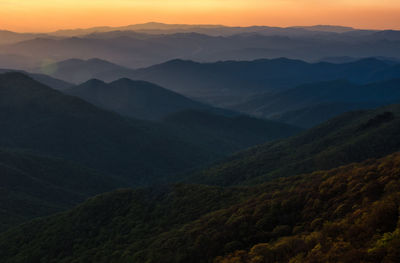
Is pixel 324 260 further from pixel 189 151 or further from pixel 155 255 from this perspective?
pixel 189 151

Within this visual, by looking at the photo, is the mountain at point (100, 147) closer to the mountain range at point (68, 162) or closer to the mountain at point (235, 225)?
the mountain range at point (68, 162)

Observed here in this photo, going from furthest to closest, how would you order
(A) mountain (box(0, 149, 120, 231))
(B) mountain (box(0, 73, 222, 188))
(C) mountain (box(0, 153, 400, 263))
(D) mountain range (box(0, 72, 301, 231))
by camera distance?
(B) mountain (box(0, 73, 222, 188)) < (D) mountain range (box(0, 72, 301, 231)) < (A) mountain (box(0, 149, 120, 231)) < (C) mountain (box(0, 153, 400, 263))

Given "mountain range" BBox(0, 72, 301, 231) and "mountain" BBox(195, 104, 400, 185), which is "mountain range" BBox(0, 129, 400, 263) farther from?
"mountain" BBox(195, 104, 400, 185)

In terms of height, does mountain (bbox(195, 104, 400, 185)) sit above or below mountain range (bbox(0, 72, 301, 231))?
above

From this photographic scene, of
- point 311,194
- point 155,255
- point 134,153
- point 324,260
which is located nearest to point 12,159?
point 134,153

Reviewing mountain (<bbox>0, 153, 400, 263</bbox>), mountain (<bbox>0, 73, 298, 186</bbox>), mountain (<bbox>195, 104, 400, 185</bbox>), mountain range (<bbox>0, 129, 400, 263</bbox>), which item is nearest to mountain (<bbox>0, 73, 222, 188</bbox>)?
mountain (<bbox>0, 73, 298, 186</bbox>)

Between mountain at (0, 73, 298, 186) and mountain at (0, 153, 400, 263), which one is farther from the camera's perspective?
mountain at (0, 73, 298, 186)
